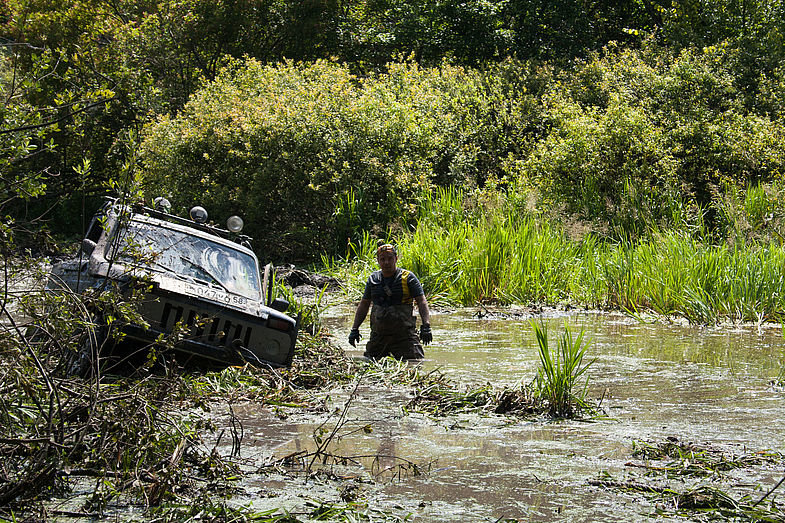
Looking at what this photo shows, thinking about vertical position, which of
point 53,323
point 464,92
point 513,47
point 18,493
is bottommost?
point 18,493

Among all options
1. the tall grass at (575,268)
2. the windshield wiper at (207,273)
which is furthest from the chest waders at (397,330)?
the tall grass at (575,268)

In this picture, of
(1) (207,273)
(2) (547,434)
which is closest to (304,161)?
(1) (207,273)

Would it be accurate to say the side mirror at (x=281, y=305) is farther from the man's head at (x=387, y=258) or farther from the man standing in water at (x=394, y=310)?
the man's head at (x=387, y=258)

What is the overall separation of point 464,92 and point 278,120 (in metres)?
7.19

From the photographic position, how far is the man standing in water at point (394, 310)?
10.3m

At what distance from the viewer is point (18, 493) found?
15.5 feet

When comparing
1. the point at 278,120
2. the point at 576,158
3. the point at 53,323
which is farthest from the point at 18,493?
the point at 576,158

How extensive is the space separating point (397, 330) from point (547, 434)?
11.3 ft

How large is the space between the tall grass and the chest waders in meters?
5.11

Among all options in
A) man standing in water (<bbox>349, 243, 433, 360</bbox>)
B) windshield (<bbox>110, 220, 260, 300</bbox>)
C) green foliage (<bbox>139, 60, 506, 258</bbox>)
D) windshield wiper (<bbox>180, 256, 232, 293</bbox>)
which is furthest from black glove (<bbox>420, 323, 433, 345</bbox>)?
green foliage (<bbox>139, 60, 506, 258</bbox>)

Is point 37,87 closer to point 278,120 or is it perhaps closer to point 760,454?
point 760,454

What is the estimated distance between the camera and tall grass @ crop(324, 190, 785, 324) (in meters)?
13.5

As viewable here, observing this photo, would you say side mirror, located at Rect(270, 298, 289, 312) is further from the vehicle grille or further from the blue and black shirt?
the blue and black shirt

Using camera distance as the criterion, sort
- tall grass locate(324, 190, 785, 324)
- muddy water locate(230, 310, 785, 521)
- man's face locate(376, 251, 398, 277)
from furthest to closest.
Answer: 1. tall grass locate(324, 190, 785, 324)
2. man's face locate(376, 251, 398, 277)
3. muddy water locate(230, 310, 785, 521)
